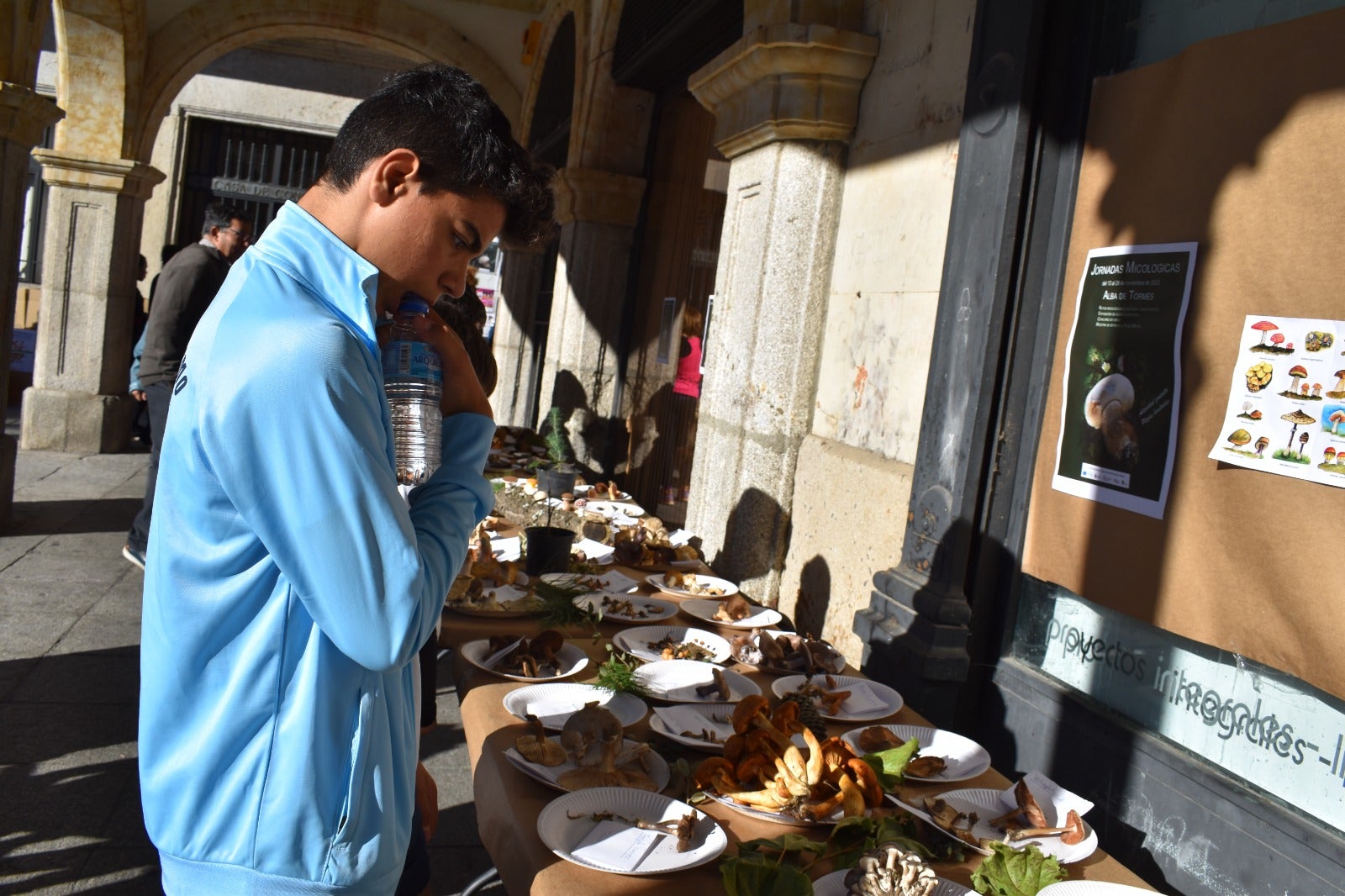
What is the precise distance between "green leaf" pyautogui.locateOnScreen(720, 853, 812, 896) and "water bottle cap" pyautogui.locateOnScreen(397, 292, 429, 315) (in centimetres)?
90

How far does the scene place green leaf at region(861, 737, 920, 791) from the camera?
1.86m

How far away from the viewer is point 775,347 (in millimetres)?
4062

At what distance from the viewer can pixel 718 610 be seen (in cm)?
302

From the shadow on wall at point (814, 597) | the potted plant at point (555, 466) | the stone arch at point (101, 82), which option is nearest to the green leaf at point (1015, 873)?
the shadow on wall at point (814, 597)

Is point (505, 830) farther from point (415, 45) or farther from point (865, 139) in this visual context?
point (415, 45)

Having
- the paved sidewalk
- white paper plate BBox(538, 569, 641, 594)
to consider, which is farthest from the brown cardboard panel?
the paved sidewalk

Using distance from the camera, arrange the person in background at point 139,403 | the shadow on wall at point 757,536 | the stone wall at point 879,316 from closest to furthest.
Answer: the stone wall at point 879,316 < the shadow on wall at point 757,536 < the person in background at point 139,403

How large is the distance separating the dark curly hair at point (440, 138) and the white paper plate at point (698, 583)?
2100 mm

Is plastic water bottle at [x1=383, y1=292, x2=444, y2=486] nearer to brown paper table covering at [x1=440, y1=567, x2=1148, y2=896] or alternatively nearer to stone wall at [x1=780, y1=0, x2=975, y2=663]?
brown paper table covering at [x1=440, y1=567, x2=1148, y2=896]

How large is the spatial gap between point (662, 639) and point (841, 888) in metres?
1.26

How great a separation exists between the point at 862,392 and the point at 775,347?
51cm

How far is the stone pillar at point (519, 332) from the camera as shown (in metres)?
10.6

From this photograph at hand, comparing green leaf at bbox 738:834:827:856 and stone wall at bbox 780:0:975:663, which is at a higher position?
stone wall at bbox 780:0:975:663

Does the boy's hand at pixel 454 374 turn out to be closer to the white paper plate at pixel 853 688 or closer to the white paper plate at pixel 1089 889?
the white paper plate at pixel 1089 889
